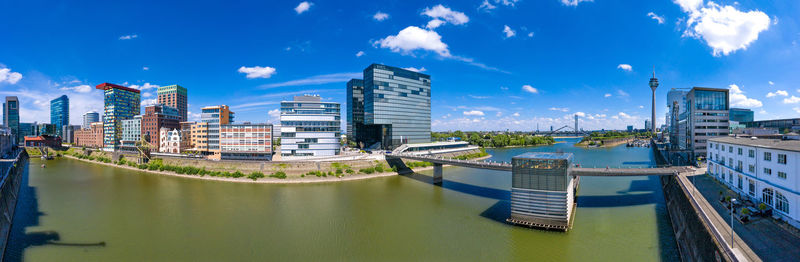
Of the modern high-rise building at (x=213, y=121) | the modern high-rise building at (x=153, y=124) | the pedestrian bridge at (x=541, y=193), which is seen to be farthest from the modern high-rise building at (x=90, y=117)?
the pedestrian bridge at (x=541, y=193)

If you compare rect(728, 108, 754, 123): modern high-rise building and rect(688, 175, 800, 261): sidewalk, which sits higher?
rect(728, 108, 754, 123): modern high-rise building

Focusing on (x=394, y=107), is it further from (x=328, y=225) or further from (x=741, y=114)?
(x=741, y=114)

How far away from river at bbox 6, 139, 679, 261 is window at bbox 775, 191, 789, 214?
553cm

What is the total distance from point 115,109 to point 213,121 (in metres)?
44.2

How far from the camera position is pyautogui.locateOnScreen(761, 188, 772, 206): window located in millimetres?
18984

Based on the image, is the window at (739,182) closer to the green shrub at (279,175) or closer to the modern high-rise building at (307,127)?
the green shrub at (279,175)

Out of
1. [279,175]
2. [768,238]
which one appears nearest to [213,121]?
[279,175]

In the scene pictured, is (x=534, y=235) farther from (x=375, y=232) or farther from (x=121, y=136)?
(x=121, y=136)

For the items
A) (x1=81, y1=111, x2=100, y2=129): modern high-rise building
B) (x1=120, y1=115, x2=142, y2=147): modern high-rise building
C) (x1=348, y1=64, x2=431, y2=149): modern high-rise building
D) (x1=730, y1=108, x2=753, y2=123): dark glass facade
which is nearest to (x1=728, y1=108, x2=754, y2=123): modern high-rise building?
(x1=730, y1=108, x2=753, y2=123): dark glass facade

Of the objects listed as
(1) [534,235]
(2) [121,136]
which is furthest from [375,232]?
(2) [121,136]

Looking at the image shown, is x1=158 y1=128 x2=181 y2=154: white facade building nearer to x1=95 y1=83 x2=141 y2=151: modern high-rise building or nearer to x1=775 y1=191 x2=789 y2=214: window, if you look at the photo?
x1=95 y1=83 x2=141 y2=151: modern high-rise building

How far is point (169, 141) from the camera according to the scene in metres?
68.3

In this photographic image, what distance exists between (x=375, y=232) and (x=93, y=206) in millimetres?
29289

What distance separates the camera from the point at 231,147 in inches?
2217
